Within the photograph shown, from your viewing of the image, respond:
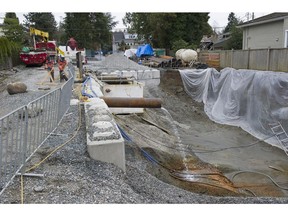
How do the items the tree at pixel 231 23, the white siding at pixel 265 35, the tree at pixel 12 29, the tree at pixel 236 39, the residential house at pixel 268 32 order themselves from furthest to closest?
the tree at pixel 231 23 < the tree at pixel 236 39 < the tree at pixel 12 29 < the white siding at pixel 265 35 < the residential house at pixel 268 32

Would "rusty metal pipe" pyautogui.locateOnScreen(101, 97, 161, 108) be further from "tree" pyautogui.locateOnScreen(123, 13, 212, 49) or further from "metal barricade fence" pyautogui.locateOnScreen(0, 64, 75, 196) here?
"tree" pyautogui.locateOnScreen(123, 13, 212, 49)

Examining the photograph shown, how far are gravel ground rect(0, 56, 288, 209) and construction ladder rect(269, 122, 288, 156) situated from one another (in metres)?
5.81

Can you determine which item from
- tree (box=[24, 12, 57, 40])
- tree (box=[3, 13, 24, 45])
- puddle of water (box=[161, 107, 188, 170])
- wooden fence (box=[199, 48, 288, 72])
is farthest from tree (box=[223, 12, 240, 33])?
tree (box=[24, 12, 57, 40])

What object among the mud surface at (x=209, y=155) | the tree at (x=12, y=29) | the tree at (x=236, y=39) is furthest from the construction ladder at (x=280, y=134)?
the tree at (x=236, y=39)

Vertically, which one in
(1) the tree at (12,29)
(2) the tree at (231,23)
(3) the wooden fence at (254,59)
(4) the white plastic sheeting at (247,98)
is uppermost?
(2) the tree at (231,23)

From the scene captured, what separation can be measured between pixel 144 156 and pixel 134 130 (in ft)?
11.2

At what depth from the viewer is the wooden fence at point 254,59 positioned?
14727mm

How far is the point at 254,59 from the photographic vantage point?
672 inches

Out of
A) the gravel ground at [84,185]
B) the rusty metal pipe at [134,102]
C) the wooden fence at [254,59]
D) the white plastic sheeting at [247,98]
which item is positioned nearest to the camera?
the gravel ground at [84,185]

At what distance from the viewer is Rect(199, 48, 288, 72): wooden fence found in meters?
14.7

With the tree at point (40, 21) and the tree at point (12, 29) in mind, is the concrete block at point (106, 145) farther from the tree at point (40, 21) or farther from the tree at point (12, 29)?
the tree at point (40, 21)

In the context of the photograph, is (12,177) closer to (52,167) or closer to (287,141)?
(52,167)

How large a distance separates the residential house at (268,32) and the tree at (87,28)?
106ft

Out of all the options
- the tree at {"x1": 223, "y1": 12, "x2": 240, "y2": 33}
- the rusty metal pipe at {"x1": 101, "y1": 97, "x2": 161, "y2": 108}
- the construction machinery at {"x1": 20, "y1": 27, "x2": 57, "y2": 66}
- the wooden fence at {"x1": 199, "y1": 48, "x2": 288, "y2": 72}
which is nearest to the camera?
the rusty metal pipe at {"x1": 101, "y1": 97, "x2": 161, "y2": 108}
